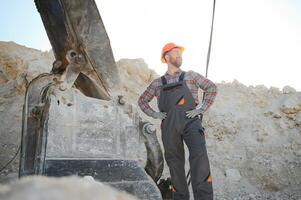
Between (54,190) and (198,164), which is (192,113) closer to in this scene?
(198,164)

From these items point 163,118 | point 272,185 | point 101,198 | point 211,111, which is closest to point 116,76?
point 163,118

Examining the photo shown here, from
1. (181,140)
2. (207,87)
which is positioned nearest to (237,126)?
(207,87)

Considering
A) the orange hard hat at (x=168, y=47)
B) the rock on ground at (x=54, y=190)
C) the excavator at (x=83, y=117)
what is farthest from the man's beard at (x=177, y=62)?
the rock on ground at (x=54, y=190)

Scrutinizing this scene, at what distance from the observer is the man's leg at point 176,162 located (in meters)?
3.62

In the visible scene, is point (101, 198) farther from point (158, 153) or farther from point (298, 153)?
point (298, 153)

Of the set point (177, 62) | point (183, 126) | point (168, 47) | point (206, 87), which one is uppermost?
point (168, 47)

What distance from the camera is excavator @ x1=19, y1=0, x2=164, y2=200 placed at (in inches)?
116

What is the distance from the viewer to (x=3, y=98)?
905cm

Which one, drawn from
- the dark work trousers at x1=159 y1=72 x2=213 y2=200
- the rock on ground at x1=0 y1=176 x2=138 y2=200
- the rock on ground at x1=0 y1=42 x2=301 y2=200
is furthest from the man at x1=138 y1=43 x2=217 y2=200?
the rock on ground at x1=0 y1=42 x2=301 y2=200

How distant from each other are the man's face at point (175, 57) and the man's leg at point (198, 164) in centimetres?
82

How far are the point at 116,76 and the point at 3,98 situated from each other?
6431 millimetres

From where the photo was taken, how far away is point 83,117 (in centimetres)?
312

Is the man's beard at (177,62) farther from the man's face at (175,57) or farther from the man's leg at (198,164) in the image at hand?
the man's leg at (198,164)

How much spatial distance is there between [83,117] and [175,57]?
1492 millimetres
